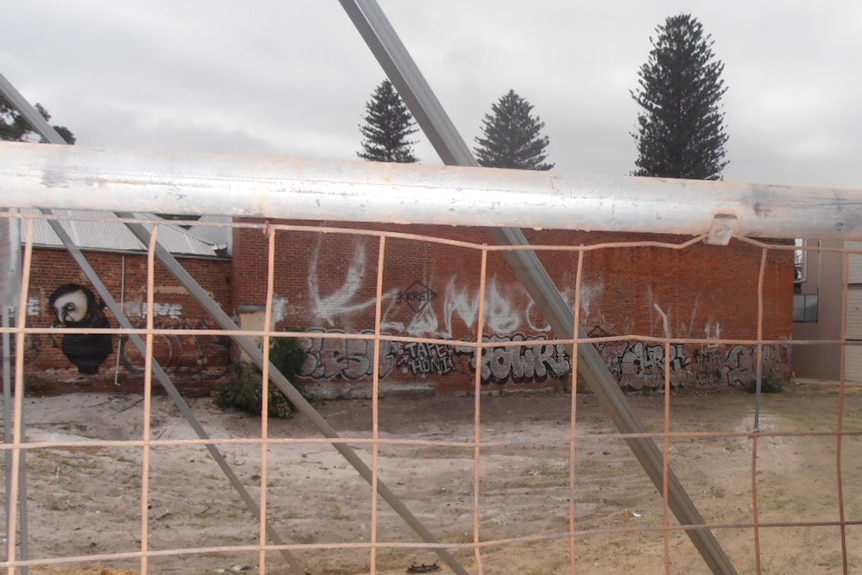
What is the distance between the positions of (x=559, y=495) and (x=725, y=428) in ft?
20.8

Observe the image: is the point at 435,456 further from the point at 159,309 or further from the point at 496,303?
the point at 159,309

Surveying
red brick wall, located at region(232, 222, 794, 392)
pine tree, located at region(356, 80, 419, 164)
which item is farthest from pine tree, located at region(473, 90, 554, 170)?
red brick wall, located at region(232, 222, 794, 392)

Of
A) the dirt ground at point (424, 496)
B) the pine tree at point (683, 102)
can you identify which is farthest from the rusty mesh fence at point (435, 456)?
the pine tree at point (683, 102)

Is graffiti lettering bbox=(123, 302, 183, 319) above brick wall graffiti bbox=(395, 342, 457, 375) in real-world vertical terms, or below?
above

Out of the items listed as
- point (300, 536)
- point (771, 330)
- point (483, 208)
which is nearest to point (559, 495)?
point (300, 536)

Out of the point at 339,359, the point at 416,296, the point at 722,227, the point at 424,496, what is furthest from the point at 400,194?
the point at 416,296

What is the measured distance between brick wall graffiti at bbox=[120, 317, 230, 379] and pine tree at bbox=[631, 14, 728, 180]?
23.2 metres

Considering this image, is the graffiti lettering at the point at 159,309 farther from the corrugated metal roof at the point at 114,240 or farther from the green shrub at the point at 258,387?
the green shrub at the point at 258,387

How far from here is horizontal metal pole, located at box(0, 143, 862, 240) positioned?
1304 mm

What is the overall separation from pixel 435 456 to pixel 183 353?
6491 mm

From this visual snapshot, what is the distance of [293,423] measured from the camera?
1272 cm

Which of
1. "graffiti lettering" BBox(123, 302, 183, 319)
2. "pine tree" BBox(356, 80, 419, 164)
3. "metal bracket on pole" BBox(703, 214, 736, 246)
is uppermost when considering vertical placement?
"pine tree" BBox(356, 80, 419, 164)

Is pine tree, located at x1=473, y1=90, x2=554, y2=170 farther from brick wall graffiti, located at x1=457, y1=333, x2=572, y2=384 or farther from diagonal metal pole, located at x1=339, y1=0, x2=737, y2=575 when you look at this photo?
diagonal metal pole, located at x1=339, y1=0, x2=737, y2=575

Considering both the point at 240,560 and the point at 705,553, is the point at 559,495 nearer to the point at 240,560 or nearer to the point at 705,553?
the point at 240,560
